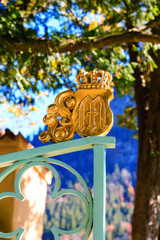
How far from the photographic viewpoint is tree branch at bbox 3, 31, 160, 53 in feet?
13.9

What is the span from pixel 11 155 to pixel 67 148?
0.26 meters

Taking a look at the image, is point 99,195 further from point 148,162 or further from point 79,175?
point 148,162

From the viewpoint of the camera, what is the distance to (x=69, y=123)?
1556 mm

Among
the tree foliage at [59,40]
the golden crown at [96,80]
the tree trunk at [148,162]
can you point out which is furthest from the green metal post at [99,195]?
the tree trunk at [148,162]

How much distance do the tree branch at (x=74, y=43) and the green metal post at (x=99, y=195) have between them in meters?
2.96

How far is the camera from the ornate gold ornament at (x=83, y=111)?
59.9 inches

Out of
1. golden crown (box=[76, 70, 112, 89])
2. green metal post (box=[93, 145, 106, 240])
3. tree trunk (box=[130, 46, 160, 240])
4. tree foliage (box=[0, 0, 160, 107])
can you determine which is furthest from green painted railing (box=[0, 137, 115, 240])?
tree trunk (box=[130, 46, 160, 240])

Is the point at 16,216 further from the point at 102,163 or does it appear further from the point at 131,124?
the point at 131,124

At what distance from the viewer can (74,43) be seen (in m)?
4.39

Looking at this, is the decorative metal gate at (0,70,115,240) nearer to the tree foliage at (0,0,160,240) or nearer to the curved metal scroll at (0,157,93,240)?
the curved metal scroll at (0,157,93,240)

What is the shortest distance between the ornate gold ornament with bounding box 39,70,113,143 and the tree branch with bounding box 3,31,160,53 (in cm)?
279

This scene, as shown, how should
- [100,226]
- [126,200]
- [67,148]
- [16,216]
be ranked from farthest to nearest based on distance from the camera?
[126,200]
[16,216]
[67,148]
[100,226]

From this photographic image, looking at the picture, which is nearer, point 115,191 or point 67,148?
point 67,148

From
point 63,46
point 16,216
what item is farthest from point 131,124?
point 16,216
